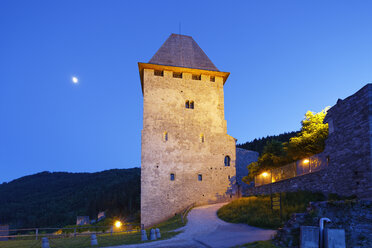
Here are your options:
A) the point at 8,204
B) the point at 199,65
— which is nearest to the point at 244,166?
the point at 199,65

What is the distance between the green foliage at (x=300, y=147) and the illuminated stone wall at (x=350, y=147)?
10824 millimetres

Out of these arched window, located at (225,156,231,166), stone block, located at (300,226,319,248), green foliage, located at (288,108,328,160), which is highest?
green foliage, located at (288,108,328,160)

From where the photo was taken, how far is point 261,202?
19.3m

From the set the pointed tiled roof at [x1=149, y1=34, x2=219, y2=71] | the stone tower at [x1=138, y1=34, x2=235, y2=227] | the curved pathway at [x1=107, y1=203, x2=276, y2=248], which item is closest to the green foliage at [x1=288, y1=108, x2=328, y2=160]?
the stone tower at [x1=138, y1=34, x2=235, y2=227]

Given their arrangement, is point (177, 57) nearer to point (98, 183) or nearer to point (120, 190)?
point (120, 190)

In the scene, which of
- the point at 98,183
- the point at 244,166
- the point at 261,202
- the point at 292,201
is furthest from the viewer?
the point at 98,183

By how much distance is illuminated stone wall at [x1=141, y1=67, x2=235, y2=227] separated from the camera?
1095 inches

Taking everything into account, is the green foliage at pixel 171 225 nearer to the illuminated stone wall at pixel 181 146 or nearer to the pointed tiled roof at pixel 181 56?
the illuminated stone wall at pixel 181 146

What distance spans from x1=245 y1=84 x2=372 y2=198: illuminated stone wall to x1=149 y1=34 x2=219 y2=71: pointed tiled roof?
19997mm

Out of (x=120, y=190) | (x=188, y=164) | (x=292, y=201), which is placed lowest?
(x=120, y=190)

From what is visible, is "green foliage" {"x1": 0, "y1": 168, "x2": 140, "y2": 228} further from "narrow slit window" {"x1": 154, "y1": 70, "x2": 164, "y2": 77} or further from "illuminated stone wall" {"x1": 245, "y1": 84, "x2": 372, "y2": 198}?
"illuminated stone wall" {"x1": 245, "y1": 84, "x2": 372, "y2": 198}

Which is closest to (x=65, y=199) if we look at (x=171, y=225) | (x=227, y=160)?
(x=227, y=160)

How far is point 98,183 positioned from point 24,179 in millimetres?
47894

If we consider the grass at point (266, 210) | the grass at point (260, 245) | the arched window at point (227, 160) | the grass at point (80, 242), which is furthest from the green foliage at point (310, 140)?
the grass at point (260, 245)
